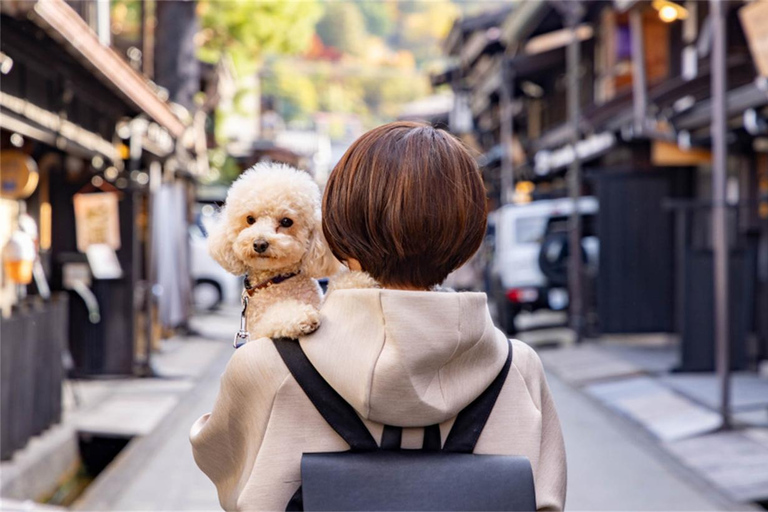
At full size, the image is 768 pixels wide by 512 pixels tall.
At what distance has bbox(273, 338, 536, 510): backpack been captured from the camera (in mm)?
1703

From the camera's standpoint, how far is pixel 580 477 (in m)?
7.07

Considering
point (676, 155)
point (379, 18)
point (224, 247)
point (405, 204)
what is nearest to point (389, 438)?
point (405, 204)

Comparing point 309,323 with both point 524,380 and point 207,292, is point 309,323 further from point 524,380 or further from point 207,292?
point 207,292

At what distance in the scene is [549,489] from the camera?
192cm

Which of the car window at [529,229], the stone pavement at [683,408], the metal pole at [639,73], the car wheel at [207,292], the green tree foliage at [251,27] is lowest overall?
the stone pavement at [683,408]

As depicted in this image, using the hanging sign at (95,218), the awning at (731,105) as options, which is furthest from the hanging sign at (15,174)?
the awning at (731,105)

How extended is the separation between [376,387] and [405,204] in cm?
34

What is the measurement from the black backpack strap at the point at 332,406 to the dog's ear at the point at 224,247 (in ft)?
1.66

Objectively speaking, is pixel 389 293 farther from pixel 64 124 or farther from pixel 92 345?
pixel 92 345

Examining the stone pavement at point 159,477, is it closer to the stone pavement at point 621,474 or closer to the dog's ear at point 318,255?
the stone pavement at point 621,474

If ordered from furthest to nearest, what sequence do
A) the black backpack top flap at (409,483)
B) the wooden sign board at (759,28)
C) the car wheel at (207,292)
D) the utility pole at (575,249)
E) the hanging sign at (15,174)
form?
the car wheel at (207,292) < the utility pole at (575,249) < the hanging sign at (15,174) < the wooden sign board at (759,28) < the black backpack top flap at (409,483)

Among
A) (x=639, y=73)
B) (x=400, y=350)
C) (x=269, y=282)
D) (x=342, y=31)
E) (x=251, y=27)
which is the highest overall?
(x=342, y=31)

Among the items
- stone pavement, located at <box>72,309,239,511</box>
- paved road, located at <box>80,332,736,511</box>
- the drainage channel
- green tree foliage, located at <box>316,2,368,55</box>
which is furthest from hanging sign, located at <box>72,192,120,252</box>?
green tree foliage, located at <box>316,2,368,55</box>

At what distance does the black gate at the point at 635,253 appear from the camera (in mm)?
14227
